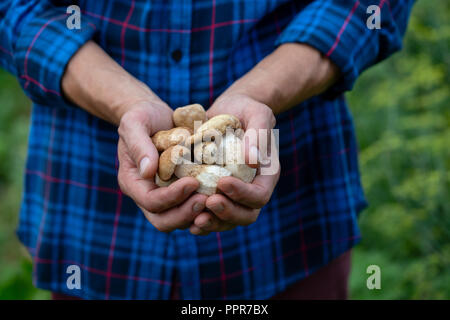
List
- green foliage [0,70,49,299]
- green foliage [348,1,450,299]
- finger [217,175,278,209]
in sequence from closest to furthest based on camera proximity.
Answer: finger [217,175,278,209], green foliage [348,1,450,299], green foliage [0,70,49,299]

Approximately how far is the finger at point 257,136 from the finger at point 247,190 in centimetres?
5

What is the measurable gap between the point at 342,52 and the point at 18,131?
10.6ft

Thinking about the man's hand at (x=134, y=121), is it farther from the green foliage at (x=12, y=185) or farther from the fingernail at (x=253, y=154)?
the green foliage at (x=12, y=185)

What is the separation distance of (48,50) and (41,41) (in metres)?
0.03

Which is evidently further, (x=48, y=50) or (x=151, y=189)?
(x=48, y=50)

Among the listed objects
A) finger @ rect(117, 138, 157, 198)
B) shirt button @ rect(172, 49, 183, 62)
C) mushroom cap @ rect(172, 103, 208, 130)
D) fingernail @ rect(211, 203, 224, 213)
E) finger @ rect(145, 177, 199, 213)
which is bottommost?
fingernail @ rect(211, 203, 224, 213)

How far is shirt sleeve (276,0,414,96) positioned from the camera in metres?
1.42

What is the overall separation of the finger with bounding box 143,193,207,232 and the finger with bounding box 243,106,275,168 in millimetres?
135

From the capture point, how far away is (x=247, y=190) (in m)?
1.12
